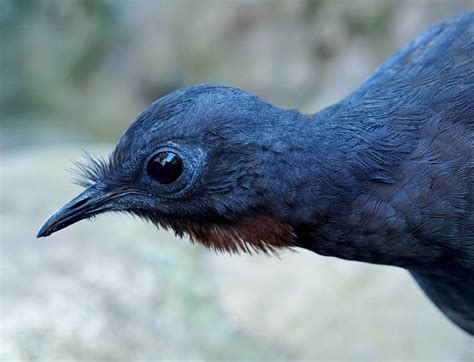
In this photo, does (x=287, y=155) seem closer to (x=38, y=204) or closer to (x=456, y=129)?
(x=456, y=129)

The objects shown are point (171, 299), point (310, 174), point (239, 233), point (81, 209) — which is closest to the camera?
point (310, 174)

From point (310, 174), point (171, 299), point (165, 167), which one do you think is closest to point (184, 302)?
point (171, 299)

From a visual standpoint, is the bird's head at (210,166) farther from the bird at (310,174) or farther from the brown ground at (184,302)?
the brown ground at (184,302)

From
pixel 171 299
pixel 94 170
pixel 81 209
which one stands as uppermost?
pixel 171 299

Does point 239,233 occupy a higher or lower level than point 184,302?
lower

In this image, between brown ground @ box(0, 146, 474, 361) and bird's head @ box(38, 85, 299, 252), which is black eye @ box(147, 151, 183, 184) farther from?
brown ground @ box(0, 146, 474, 361)

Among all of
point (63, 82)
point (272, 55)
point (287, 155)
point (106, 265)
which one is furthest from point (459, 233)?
point (63, 82)

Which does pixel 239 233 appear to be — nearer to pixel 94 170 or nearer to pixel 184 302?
pixel 94 170

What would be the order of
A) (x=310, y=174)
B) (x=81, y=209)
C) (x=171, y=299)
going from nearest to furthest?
1. (x=310, y=174)
2. (x=81, y=209)
3. (x=171, y=299)
